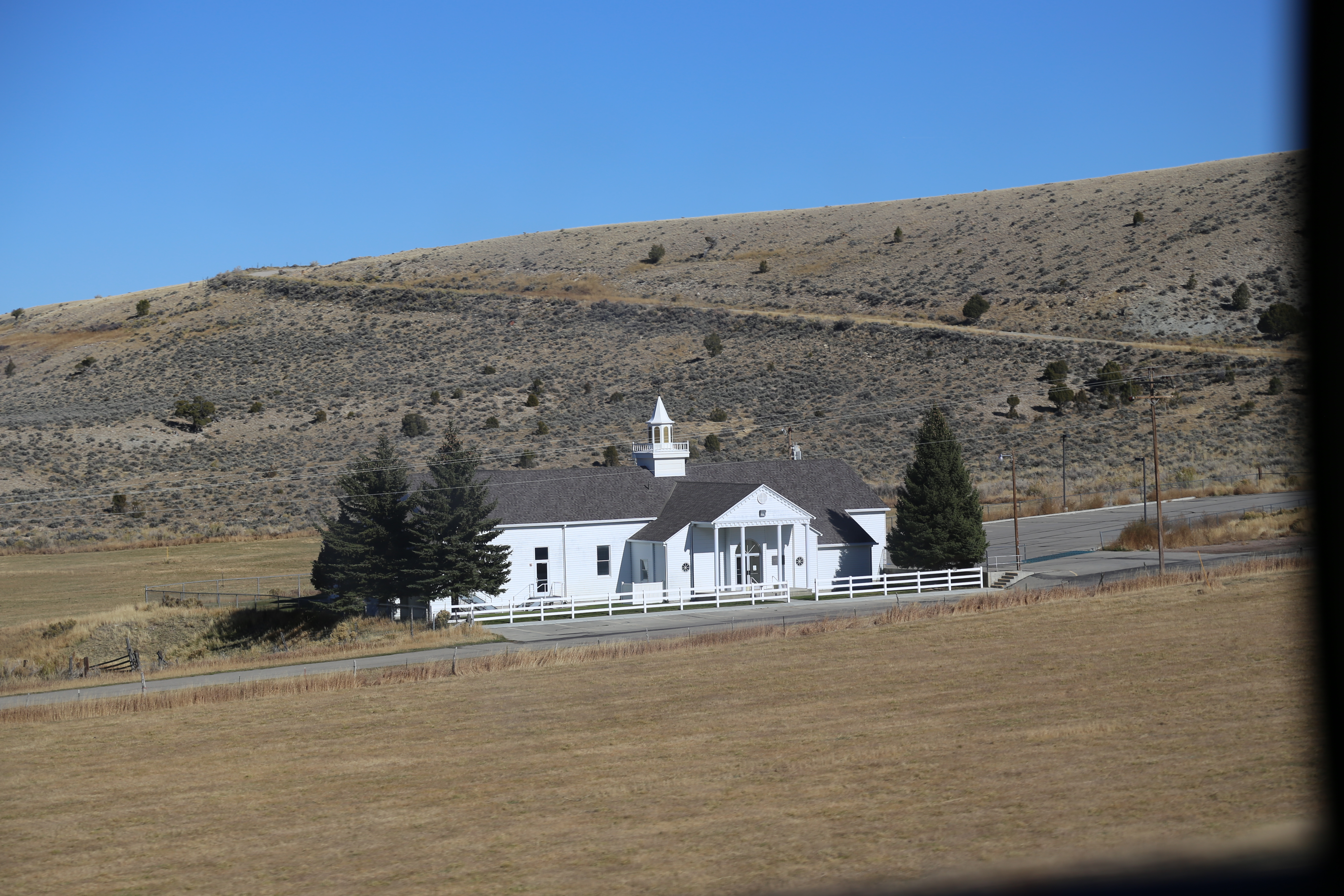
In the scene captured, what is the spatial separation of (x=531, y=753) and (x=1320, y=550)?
16.0 m

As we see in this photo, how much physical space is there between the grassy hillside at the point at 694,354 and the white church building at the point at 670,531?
2353cm

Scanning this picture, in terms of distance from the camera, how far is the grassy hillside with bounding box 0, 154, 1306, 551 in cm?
7231

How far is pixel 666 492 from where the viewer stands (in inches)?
1797

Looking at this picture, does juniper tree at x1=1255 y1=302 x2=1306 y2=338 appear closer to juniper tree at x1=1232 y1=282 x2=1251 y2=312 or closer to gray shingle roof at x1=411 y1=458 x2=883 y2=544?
juniper tree at x1=1232 y1=282 x2=1251 y2=312

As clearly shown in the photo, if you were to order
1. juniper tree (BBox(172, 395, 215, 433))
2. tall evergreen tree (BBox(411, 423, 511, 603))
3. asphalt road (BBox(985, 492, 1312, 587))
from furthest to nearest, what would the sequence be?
juniper tree (BBox(172, 395, 215, 433)) < asphalt road (BBox(985, 492, 1312, 587)) < tall evergreen tree (BBox(411, 423, 511, 603))

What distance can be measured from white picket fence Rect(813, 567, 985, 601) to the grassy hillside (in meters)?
23.3

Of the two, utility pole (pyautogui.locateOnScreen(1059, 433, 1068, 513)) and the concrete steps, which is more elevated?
utility pole (pyautogui.locateOnScreen(1059, 433, 1068, 513))

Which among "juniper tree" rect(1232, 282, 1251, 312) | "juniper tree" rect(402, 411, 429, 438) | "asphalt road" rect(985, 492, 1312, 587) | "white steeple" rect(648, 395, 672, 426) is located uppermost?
"juniper tree" rect(1232, 282, 1251, 312)

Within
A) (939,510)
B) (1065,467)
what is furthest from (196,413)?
(939,510)

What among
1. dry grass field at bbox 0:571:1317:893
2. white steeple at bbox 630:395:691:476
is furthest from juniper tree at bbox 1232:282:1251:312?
dry grass field at bbox 0:571:1317:893

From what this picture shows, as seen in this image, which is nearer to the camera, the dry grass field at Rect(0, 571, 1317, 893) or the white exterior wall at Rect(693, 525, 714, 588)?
the dry grass field at Rect(0, 571, 1317, 893)

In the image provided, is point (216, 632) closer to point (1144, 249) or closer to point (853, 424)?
point (853, 424)

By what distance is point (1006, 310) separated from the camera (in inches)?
3765

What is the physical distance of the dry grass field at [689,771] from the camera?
40.5 ft
